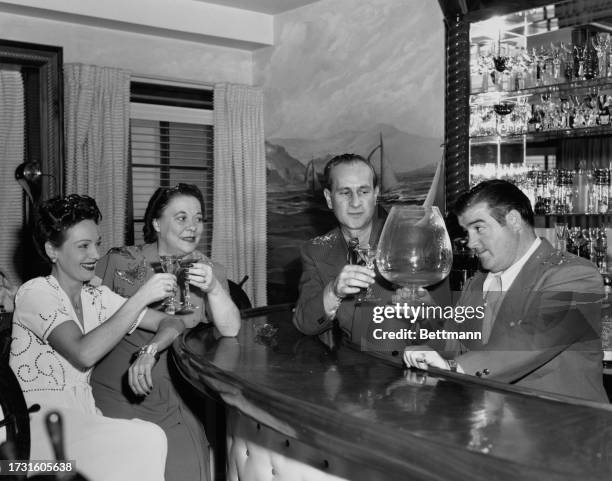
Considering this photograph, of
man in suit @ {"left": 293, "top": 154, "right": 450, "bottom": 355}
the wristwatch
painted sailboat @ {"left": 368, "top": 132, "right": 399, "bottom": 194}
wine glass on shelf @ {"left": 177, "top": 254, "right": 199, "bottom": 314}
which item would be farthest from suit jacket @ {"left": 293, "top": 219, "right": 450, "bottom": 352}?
painted sailboat @ {"left": 368, "top": 132, "right": 399, "bottom": 194}

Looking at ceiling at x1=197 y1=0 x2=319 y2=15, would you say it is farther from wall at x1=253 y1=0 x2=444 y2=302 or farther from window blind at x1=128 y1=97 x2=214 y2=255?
window blind at x1=128 y1=97 x2=214 y2=255

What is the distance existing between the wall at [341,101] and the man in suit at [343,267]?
10.9 feet

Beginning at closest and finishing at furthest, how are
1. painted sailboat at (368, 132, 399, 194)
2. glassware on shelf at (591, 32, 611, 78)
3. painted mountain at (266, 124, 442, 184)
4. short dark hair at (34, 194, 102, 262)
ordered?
short dark hair at (34, 194, 102, 262) < glassware on shelf at (591, 32, 611, 78) < painted mountain at (266, 124, 442, 184) < painted sailboat at (368, 132, 399, 194)

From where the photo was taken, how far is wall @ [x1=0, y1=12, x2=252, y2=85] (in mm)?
6055

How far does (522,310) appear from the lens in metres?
1.92

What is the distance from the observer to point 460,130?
4.33 m

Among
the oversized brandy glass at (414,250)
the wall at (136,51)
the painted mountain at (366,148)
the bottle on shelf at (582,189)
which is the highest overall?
the wall at (136,51)

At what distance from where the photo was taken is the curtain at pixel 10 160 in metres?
5.64

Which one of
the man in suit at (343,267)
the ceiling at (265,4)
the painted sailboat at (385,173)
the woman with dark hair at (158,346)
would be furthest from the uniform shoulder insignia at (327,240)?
the ceiling at (265,4)

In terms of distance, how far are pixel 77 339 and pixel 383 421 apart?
1519mm

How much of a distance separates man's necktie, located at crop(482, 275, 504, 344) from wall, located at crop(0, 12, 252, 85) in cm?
498

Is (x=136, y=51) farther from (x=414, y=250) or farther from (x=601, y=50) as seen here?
(x=414, y=250)

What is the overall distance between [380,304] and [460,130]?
258cm

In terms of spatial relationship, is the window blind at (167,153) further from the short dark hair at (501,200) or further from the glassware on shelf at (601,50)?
the short dark hair at (501,200)
